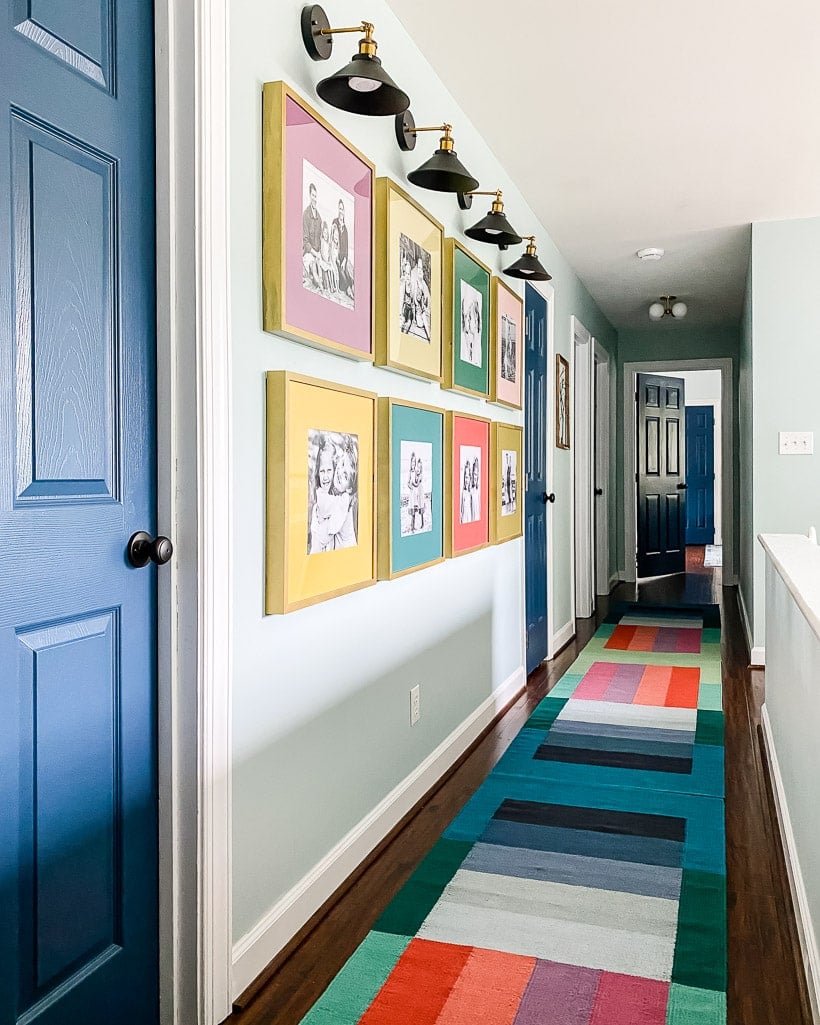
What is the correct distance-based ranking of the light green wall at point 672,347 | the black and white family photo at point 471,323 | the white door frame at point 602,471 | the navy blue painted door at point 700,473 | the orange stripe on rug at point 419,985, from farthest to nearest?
the navy blue painted door at point 700,473, the light green wall at point 672,347, the white door frame at point 602,471, the black and white family photo at point 471,323, the orange stripe on rug at point 419,985

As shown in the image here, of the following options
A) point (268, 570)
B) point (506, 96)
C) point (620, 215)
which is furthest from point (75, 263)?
point (620, 215)

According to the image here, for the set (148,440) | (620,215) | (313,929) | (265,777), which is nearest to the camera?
(148,440)

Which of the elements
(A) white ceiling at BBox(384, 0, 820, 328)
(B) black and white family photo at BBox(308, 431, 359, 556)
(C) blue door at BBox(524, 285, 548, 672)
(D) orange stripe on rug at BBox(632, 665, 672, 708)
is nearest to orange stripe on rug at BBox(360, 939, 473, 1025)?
(B) black and white family photo at BBox(308, 431, 359, 556)

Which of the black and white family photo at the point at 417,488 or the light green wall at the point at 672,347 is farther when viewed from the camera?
the light green wall at the point at 672,347

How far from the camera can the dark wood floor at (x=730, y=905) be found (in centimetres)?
175

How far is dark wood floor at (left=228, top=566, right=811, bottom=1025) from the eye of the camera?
1.75m

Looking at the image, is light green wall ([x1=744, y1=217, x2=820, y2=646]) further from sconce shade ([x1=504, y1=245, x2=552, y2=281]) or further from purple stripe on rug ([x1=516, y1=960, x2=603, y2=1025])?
purple stripe on rug ([x1=516, y1=960, x2=603, y2=1025])

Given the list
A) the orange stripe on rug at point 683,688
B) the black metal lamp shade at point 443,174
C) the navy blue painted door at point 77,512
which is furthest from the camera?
the orange stripe on rug at point 683,688

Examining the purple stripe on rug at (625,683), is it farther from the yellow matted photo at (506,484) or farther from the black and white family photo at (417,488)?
the black and white family photo at (417,488)

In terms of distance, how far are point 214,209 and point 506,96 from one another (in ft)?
6.30

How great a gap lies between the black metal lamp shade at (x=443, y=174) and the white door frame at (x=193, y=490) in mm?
783

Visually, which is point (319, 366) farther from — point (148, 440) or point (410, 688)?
point (410, 688)

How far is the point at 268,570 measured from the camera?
72.8 inches

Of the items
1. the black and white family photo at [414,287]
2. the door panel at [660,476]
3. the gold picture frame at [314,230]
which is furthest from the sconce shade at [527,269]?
the door panel at [660,476]
